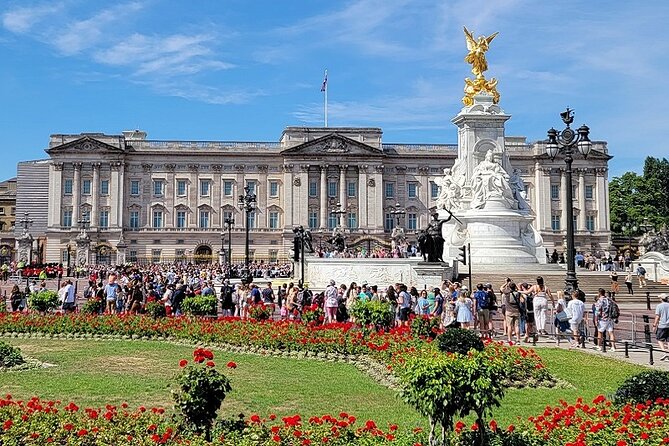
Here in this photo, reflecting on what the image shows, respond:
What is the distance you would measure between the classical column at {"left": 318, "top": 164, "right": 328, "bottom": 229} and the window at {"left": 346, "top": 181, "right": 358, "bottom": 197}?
2.88 meters

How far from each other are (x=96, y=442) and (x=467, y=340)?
17.8 ft

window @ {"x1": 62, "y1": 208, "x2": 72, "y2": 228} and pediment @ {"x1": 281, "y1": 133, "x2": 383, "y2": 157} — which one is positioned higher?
pediment @ {"x1": 281, "y1": 133, "x2": 383, "y2": 157}

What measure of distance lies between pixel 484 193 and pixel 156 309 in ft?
74.0

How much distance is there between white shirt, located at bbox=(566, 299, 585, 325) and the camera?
16.1m

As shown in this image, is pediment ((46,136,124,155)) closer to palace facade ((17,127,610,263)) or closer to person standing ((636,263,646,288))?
palace facade ((17,127,610,263))

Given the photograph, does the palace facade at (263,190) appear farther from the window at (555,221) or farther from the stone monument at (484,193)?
the stone monument at (484,193)

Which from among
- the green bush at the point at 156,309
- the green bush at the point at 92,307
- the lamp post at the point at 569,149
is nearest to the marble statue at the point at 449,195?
the lamp post at the point at 569,149

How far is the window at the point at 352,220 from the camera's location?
83562 millimetres

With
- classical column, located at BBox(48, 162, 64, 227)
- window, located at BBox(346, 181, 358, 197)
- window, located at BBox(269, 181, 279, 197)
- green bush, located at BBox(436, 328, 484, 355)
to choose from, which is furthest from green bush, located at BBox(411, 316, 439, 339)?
classical column, located at BBox(48, 162, 64, 227)

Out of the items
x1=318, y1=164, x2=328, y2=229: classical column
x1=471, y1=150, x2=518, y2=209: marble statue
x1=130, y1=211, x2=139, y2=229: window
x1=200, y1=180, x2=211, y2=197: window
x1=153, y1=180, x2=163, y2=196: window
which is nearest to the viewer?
x1=471, y1=150, x2=518, y2=209: marble statue

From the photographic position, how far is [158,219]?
82750 mm

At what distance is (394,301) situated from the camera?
19.3 metres

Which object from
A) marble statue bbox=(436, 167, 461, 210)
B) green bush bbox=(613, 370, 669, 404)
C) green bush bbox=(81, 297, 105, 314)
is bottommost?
green bush bbox=(613, 370, 669, 404)

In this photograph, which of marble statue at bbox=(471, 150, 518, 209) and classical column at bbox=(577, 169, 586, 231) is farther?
classical column at bbox=(577, 169, 586, 231)
